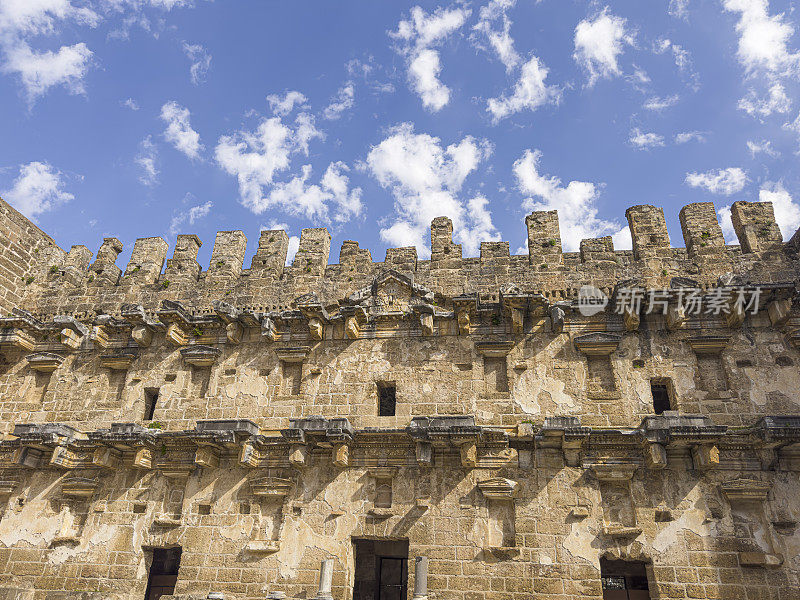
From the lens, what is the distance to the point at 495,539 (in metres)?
9.73

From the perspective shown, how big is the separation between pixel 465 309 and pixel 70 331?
9.21 metres

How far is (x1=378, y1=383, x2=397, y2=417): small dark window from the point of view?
11250 mm

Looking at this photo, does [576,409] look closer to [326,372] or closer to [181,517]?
[326,372]

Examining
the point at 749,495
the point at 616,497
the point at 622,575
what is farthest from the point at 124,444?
the point at 749,495

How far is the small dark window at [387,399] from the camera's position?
11.2m

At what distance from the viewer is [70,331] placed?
41.9 feet

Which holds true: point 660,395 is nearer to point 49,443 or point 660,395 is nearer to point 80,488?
point 80,488

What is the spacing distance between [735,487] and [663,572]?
76.5 inches

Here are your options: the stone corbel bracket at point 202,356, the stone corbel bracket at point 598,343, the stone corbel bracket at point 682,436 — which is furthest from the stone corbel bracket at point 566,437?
the stone corbel bracket at point 202,356

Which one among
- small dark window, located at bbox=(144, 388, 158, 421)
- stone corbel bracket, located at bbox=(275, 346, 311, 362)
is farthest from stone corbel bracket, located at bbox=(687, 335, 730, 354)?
small dark window, located at bbox=(144, 388, 158, 421)

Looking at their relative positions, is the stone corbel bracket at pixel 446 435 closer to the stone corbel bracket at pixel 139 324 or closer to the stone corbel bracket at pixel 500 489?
the stone corbel bracket at pixel 500 489

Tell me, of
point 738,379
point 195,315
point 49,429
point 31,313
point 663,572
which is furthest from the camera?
point 31,313

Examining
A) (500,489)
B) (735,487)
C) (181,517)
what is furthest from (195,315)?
(735,487)

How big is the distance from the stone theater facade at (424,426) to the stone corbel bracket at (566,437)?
0.05 meters
